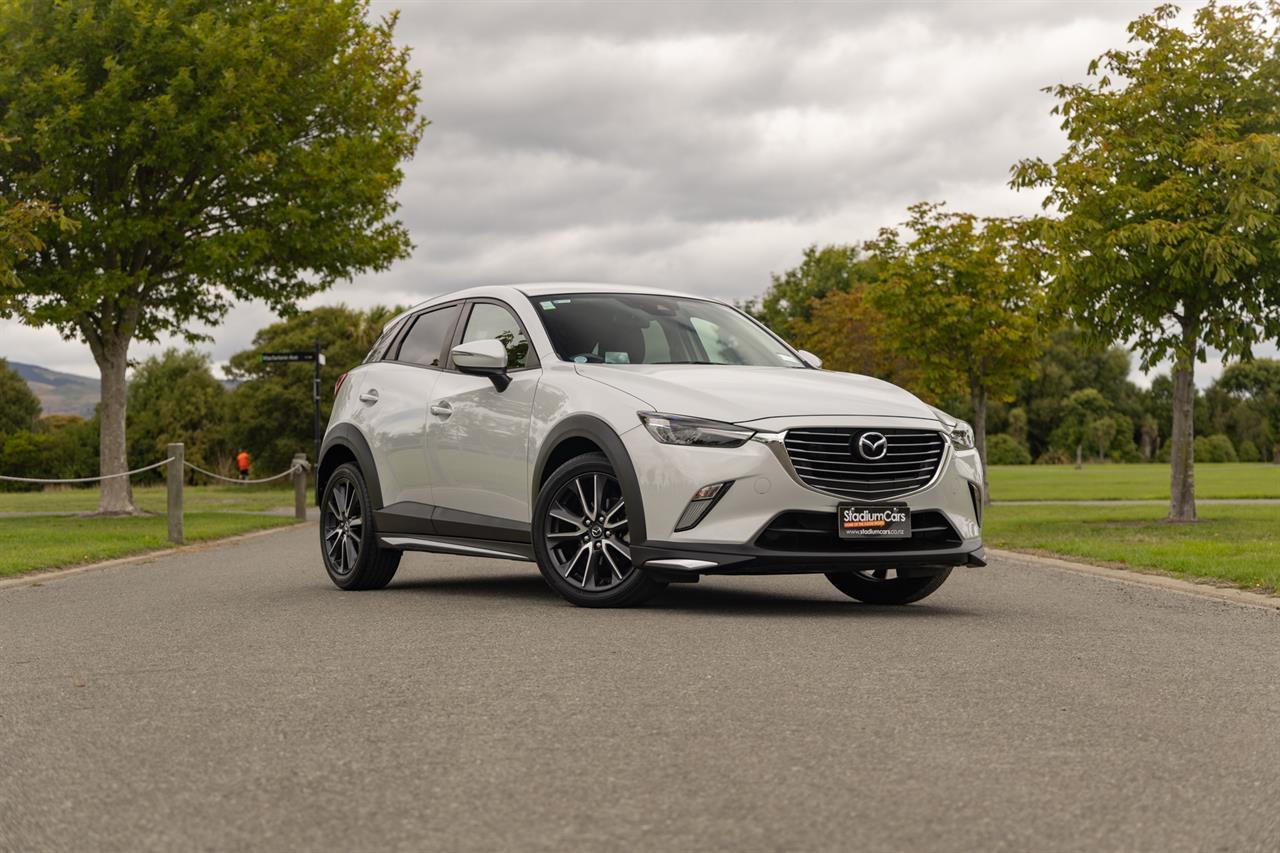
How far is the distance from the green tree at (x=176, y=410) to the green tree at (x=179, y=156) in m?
52.5

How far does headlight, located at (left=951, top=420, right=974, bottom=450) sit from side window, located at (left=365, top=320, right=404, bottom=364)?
169 inches

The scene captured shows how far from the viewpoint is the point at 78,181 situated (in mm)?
24875

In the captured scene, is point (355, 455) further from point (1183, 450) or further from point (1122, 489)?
point (1122, 489)

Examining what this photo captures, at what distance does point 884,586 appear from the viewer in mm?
9445

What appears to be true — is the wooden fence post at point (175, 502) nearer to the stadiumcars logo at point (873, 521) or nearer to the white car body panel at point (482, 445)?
the white car body panel at point (482, 445)

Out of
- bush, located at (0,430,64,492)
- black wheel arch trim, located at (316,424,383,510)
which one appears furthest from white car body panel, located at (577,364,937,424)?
bush, located at (0,430,64,492)

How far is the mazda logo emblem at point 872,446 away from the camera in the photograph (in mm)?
8000

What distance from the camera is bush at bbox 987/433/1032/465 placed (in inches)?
3344

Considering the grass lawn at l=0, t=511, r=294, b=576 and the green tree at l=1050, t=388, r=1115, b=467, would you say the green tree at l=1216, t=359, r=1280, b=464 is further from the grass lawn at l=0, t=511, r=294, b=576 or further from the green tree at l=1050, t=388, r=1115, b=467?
the grass lawn at l=0, t=511, r=294, b=576

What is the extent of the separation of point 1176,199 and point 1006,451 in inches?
2659

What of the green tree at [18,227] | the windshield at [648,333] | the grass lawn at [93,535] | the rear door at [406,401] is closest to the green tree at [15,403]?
the grass lawn at [93,535]

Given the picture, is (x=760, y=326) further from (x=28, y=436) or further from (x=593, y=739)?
(x=28, y=436)

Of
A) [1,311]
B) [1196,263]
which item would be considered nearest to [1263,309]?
[1196,263]

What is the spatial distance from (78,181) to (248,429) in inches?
1334
